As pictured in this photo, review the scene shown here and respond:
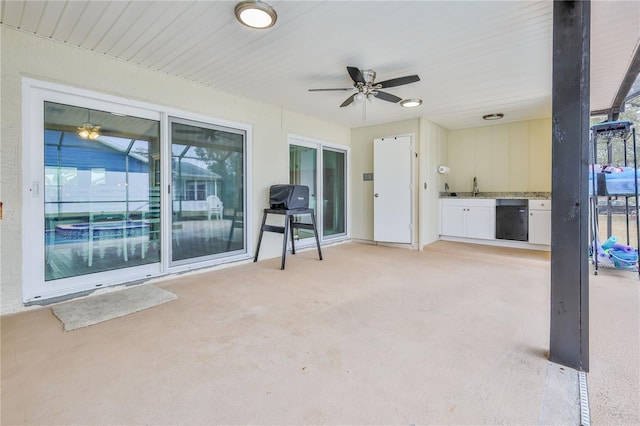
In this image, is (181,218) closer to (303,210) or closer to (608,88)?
(303,210)

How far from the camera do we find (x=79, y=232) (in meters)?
2.88

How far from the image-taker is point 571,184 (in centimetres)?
162

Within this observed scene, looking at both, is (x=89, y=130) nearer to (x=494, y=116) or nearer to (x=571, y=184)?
(x=571, y=184)

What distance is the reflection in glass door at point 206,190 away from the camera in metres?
3.56

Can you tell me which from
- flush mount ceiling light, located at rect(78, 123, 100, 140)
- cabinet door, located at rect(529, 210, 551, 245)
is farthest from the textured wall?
flush mount ceiling light, located at rect(78, 123, 100, 140)

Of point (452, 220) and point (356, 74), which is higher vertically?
point (356, 74)

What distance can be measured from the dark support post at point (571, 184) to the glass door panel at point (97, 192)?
367cm

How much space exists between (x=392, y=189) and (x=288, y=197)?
228 centimetres

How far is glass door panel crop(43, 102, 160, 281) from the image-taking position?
2719 millimetres

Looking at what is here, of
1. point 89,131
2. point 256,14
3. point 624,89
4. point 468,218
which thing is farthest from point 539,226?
point 89,131

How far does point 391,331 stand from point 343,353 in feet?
1.54

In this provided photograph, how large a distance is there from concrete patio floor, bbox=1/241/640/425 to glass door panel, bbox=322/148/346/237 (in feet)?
8.98

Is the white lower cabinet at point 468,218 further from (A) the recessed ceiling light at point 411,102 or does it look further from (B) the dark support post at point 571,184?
(B) the dark support post at point 571,184

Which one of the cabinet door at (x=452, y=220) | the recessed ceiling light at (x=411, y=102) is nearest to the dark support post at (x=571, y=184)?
the recessed ceiling light at (x=411, y=102)
